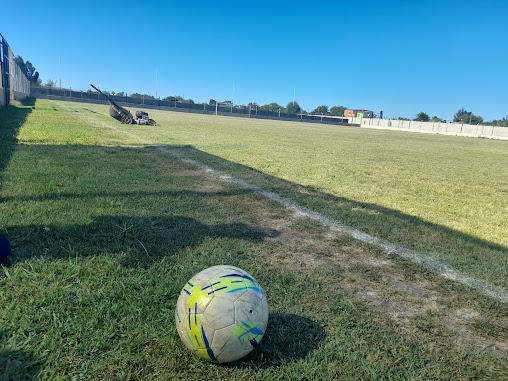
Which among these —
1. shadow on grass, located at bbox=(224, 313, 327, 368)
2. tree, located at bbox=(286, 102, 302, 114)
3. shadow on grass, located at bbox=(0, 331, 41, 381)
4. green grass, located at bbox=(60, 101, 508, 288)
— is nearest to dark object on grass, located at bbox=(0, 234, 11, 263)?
shadow on grass, located at bbox=(0, 331, 41, 381)

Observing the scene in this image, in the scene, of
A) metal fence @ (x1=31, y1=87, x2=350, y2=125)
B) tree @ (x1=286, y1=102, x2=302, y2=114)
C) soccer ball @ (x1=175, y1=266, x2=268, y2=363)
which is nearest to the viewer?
soccer ball @ (x1=175, y1=266, x2=268, y2=363)

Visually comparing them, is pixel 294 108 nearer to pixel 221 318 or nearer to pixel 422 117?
pixel 422 117

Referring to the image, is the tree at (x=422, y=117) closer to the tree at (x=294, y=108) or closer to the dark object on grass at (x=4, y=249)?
the tree at (x=294, y=108)

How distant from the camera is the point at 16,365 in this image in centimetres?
192

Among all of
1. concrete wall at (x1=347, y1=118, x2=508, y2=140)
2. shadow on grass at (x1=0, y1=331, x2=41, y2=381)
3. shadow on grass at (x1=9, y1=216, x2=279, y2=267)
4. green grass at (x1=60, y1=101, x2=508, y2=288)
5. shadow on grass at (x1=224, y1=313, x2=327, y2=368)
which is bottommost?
shadow on grass at (x1=0, y1=331, x2=41, y2=381)

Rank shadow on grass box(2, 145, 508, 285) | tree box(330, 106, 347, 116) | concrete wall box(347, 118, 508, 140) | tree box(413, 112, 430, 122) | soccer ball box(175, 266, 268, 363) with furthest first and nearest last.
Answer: tree box(330, 106, 347, 116), tree box(413, 112, 430, 122), concrete wall box(347, 118, 508, 140), shadow on grass box(2, 145, 508, 285), soccer ball box(175, 266, 268, 363)

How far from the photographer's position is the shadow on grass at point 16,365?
6.08 ft

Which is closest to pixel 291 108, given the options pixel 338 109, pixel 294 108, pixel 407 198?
pixel 294 108

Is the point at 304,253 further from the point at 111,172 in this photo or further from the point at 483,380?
the point at 111,172

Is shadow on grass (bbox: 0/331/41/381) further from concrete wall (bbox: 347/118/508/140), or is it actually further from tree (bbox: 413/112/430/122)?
tree (bbox: 413/112/430/122)

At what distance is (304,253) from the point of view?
3.73m

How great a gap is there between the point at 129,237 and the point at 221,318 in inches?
80.4

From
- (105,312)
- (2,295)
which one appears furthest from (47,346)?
(2,295)

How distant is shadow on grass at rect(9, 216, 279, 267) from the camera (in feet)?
10.7
